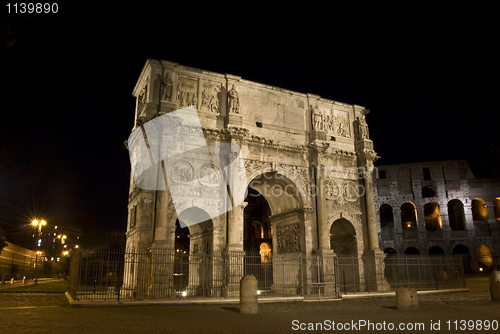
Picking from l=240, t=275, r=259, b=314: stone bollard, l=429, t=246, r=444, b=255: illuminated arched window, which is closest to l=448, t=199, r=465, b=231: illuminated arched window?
l=429, t=246, r=444, b=255: illuminated arched window

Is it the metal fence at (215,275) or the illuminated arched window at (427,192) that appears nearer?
the metal fence at (215,275)

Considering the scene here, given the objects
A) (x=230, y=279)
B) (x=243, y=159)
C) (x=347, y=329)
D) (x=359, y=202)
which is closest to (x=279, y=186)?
(x=243, y=159)

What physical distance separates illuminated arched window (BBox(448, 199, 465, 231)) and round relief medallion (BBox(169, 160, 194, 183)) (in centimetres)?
3699

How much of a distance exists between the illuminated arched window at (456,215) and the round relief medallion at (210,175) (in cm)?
3562

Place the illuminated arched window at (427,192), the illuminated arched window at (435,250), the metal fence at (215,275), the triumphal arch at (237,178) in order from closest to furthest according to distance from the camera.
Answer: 1. the metal fence at (215,275)
2. the triumphal arch at (237,178)
3. the illuminated arched window at (435,250)
4. the illuminated arched window at (427,192)

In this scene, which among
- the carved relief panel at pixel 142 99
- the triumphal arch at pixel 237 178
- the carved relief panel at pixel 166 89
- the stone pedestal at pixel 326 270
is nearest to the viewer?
the triumphal arch at pixel 237 178

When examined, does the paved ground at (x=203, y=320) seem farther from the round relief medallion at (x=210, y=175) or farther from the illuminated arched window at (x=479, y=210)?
the illuminated arched window at (x=479, y=210)

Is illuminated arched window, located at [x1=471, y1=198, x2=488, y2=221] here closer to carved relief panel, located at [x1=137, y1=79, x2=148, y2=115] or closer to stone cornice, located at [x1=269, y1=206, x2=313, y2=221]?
stone cornice, located at [x1=269, y1=206, x2=313, y2=221]

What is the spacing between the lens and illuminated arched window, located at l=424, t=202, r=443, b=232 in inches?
1754

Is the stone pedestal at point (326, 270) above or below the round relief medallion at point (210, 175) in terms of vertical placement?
below

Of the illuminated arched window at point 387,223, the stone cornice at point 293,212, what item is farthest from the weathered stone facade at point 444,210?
the stone cornice at point 293,212

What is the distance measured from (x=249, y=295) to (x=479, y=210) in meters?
41.8

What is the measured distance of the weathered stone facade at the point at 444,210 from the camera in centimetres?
4019

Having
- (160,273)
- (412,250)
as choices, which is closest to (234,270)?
(160,273)
